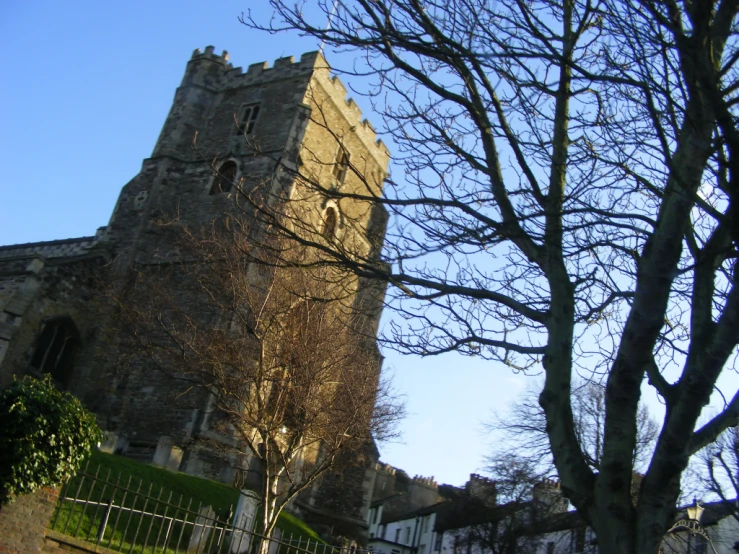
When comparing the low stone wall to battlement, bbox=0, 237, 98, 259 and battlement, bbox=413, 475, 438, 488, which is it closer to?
battlement, bbox=0, 237, 98, 259

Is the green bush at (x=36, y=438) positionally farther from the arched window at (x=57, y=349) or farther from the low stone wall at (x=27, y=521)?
the arched window at (x=57, y=349)

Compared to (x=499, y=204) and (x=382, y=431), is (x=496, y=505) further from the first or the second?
(x=499, y=204)

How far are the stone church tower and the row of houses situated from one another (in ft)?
19.6

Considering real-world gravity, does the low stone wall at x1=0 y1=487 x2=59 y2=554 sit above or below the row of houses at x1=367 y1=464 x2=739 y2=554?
below

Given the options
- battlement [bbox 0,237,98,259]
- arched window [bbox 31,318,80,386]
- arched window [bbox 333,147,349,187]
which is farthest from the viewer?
battlement [bbox 0,237,98,259]

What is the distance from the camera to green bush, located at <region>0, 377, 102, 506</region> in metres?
8.16

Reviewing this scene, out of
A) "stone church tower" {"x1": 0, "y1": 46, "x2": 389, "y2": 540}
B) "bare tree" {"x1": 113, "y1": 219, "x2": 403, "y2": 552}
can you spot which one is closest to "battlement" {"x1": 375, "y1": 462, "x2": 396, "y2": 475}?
"stone church tower" {"x1": 0, "y1": 46, "x2": 389, "y2": 540}

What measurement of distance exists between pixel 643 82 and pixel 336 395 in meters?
12.1

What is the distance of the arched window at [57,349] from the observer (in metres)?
23.8

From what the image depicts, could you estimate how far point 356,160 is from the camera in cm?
3247

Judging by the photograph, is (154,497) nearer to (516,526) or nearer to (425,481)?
(516,526)

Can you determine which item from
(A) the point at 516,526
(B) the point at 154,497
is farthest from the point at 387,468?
(B) the point at 154,497

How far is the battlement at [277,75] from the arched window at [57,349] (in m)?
12.0

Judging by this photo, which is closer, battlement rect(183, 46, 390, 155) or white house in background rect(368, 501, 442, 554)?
battlement rect(183, 46, 390, 155)
